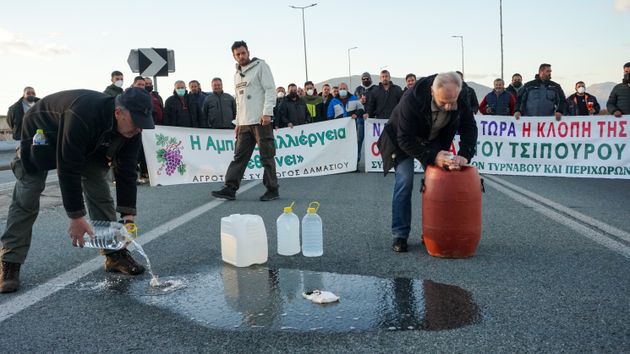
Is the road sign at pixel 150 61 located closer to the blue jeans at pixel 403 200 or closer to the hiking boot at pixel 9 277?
the blue jeans at pixel 403 200

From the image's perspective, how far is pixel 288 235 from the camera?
15.9ft

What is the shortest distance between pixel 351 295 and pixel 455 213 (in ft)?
4.70

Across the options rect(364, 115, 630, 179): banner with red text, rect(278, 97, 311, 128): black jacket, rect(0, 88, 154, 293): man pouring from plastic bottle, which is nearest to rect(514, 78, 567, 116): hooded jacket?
rect(364, 115, 630, 179): banner with red text

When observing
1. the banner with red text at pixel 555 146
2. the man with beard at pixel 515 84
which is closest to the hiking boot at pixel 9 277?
the banner with red text at pixel 555 146

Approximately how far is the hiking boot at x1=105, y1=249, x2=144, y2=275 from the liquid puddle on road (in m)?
0.11

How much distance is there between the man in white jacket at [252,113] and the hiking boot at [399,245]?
3393 mm

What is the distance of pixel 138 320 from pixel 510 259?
9.58 feet

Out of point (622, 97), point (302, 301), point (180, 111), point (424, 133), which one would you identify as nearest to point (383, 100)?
point (180, 111)

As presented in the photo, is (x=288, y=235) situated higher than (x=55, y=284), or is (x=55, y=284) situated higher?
(x=288, y=235)

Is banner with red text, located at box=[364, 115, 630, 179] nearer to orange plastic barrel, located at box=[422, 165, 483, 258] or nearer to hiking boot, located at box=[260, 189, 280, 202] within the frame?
hiking boot, located at box=[260, 189, 280, 202]

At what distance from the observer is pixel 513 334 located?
294 centimetres

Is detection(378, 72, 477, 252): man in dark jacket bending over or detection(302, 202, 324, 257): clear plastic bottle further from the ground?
detection(378, 72, 477, 252): man in dark jacket bending over

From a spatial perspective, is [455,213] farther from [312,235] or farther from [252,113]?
[252,113]

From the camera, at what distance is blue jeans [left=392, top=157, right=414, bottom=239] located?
4939 mm
